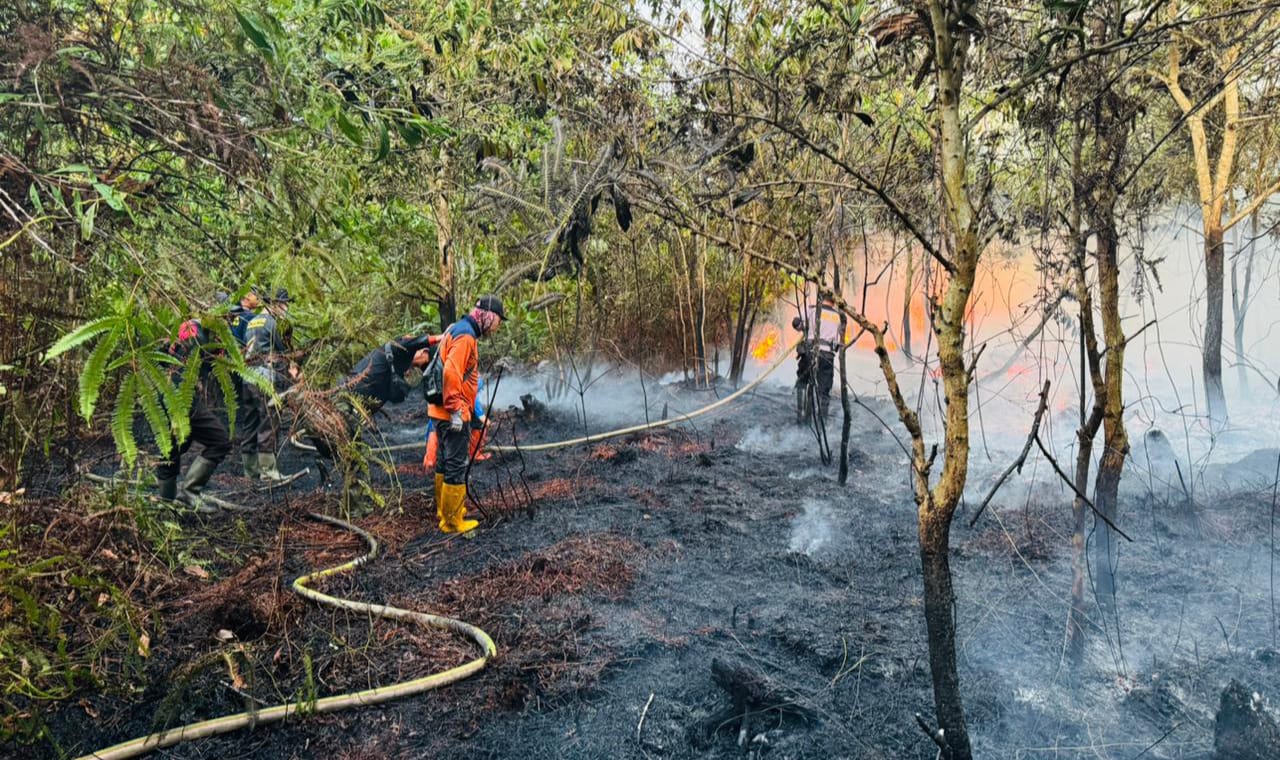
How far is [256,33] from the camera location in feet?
8.31

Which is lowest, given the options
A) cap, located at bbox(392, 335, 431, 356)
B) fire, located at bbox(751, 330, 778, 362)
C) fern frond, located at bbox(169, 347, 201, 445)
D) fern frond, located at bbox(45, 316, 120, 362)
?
fire, located at bbox(751, 330, 778, 362)

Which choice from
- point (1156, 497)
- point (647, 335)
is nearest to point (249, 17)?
point (1156, 497)

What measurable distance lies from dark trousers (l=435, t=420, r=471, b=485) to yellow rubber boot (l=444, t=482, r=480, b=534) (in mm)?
51

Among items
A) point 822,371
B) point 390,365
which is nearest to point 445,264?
point 390,365

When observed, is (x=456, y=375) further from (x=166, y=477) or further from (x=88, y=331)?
(x=88, y=331)

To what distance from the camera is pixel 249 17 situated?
254 cm

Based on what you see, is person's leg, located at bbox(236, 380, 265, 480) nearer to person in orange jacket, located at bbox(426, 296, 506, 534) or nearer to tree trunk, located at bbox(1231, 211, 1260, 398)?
person in orange jacket, located at bbox(426, 296, 506, 534)

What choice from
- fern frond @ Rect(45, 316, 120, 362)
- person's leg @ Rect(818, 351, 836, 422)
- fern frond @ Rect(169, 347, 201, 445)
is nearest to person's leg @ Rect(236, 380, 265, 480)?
fern frond @ Rect(169, 347, 201, 445)

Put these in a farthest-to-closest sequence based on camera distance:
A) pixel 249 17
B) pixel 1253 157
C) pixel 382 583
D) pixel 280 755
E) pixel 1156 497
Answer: pixel 1253 157, pixel 1156 497, pixel 382 583, pixel 280 755, pixel 249 17

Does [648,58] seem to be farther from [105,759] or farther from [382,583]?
[105,759]

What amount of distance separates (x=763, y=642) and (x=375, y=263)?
15.4ft

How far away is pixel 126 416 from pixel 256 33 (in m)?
1.32

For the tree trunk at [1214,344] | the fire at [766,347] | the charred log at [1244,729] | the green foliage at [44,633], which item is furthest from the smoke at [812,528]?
the fire at [766,347]

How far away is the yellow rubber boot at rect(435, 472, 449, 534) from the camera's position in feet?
18.3
